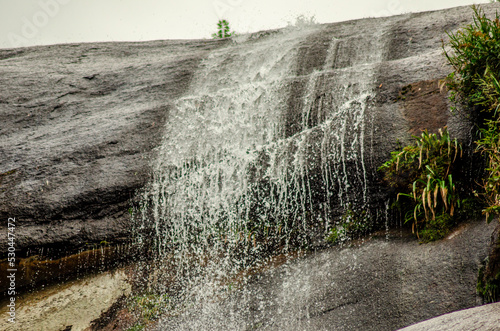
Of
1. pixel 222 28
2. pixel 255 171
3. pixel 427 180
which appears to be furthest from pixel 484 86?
pixel 222 28

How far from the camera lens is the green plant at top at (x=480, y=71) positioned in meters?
4.52

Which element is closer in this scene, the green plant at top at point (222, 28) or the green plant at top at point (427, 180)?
the green plant at top at point (427, 180)

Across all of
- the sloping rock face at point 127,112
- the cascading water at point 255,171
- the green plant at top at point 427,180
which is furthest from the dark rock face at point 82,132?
the green plant at top at point 427,180

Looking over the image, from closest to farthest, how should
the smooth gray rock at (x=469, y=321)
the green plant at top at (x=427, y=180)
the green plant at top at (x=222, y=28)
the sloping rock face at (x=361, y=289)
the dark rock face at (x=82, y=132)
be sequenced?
the smooth gray rock at (x=469, y=321) < the sloping rock face at (x=361, y=289) < the green plant at top at (x=427, y=180) < the dark rock face at (x=82, y=132) < the green plant at top at (x=222, y=28)

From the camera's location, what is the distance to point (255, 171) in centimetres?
602

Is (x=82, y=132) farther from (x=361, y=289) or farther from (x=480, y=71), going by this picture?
(x=480, y=71)

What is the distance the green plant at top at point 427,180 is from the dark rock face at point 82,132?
Answer: 409 centimetres

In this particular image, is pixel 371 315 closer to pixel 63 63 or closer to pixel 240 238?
pixel 240 238

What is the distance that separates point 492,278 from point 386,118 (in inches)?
109

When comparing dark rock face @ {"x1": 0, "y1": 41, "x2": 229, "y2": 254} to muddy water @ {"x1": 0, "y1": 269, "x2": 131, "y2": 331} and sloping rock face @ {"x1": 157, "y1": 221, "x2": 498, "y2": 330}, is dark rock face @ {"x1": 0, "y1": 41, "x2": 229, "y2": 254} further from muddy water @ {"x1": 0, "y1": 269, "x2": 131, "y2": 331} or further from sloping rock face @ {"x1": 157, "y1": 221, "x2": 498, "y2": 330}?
sloping rock face @ {"x1": 157, "y1": 221, "x2": 498, "y2": 330}

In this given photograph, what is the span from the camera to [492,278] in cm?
323

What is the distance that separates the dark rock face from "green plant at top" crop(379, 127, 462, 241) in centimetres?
409

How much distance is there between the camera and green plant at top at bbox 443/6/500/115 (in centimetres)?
452

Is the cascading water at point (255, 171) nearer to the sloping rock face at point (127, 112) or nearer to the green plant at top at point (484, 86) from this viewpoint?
the sloping rock face at point (127, 112)
